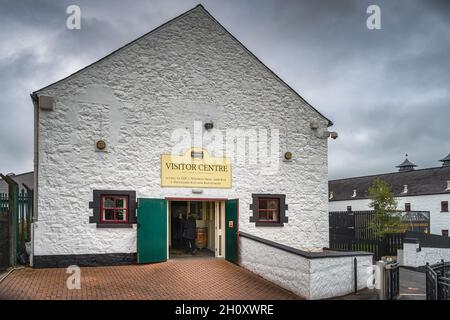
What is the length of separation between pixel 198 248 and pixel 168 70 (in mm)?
7226

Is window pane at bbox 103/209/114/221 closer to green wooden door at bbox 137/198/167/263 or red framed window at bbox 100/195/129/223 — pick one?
red framed window at bbox 100/195/129/223

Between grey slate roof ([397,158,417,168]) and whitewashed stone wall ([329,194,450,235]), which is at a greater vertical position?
grey slate roof ([397,158,417,168])

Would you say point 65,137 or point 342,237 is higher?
point 65,137

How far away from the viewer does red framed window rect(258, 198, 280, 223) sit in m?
15.8

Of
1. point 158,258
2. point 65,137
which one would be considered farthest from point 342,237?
point 65,137

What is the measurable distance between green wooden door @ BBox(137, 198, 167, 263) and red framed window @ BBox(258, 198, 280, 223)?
3.92m

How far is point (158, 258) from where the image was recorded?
13.6 m

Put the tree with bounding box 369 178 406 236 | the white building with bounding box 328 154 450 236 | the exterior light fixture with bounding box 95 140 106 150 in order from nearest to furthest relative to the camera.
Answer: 1. the exterior light fixture with bounding box 95 140 106 150
2. the tree with bounding box 369 178 406 236
3. the white building with bounding box 328 154 450 236

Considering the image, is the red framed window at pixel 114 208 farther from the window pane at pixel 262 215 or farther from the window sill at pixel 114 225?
the window pane at pixel 262 215

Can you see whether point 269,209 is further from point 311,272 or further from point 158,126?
point 311,272

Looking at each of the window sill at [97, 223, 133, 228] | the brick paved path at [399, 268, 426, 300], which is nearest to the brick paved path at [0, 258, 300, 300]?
the window sill at [97, 223, 133, 228]

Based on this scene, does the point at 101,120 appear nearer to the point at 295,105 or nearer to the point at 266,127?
the point at 266,127

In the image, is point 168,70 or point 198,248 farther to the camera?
point 198,248

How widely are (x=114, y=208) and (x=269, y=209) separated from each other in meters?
5.83
